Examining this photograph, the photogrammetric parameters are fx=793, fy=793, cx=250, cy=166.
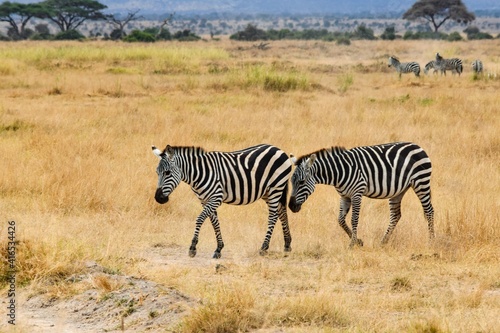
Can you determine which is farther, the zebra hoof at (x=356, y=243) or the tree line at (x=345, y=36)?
the tree line at (x=345, y=36)

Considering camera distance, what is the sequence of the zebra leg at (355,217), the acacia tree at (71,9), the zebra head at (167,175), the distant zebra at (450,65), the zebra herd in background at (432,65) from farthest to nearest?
the acacia tree at (71,9)
the distant zebra at (450,65)
the zebra herd in background at (432,65)
the zebra leg at (355,217)
the zebra head at (167,175)

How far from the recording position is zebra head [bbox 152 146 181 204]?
7434mm

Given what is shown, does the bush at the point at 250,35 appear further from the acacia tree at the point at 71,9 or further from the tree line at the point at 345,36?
the acacia tree at the point at 71,9

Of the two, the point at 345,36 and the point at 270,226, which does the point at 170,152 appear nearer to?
the point at 270,226

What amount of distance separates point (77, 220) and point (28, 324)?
3384mm

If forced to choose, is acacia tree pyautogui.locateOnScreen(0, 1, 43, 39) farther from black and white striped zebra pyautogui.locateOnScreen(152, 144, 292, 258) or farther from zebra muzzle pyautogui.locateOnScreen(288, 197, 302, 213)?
zebra muzzle pyautogui.locateOnScreen(288, 197, 302, 213)

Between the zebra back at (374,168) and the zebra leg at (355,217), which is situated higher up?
the zebra back at (374,168)

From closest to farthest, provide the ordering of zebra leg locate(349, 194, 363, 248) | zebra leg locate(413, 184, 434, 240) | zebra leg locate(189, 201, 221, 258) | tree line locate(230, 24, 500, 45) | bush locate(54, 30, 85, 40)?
zebra leg locate(189, 201, 221, 258) → zebra leg locate(349, 194, 363, 248) → zebra leg locate(413, 184, 434, 240) → bush locate(54, 30, 85, 40) → tree line locate(230, 24, 500, 45)

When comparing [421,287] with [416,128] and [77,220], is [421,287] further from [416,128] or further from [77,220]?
[416,128]

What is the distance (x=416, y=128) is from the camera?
1505cm

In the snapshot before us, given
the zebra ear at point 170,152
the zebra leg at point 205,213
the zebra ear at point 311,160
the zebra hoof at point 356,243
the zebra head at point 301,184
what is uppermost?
the zebra ear at point 170,152

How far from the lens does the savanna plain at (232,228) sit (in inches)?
222

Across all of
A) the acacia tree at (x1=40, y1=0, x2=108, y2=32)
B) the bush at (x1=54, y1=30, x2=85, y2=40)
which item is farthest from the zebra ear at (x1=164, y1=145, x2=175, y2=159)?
the acacia tree at (x1=40, y1=0, x2=108, y2=32)

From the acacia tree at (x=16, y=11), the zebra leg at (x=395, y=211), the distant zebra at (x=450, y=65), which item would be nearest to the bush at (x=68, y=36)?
the acacia tree at (x=16, y=11)
